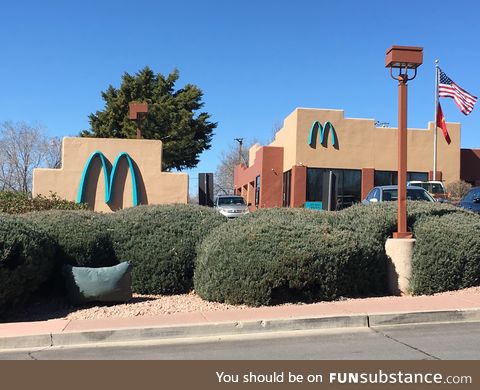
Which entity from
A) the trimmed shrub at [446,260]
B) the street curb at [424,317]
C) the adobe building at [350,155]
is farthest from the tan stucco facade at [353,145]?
the street curb at [424,317]

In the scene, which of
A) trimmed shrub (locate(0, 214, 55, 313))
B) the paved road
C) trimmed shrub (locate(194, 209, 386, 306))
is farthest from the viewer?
trimmed shrub (locate(194, 209, 386, 306))

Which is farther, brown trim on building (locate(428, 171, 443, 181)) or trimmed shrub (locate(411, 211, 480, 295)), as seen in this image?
brown trim on building (locate(428, 171, 443, 181))

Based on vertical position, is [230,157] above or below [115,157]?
above

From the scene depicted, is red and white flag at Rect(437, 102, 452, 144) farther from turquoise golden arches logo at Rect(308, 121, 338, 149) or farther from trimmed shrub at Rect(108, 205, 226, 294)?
trimmed shrub at Rect(108, 205, 226, 294)

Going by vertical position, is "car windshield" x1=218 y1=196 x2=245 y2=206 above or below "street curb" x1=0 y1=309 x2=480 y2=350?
above

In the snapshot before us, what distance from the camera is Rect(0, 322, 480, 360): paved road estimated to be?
596cm

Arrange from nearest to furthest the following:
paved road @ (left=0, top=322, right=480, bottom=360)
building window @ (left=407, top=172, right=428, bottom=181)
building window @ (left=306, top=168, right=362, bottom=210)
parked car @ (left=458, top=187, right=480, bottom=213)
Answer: paved road @ (left=0, top=322, right=480, bottom=360), parked car @ (left=458, top=187, right=480, bottom=213), building window @ (left=306, top=168, right=362, bottom=210), building window @ (left=407, top=172, right=428, bottom=181)

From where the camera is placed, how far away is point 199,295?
29.4ft

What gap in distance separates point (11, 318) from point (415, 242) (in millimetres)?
6581

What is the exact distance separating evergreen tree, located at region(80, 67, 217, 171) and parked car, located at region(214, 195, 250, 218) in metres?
9.31

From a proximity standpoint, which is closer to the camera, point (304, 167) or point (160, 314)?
point (160, 314)

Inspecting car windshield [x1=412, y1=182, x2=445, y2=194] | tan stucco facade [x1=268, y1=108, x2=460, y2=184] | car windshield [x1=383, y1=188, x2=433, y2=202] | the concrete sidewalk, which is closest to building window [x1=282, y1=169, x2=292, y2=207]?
tan stucco facade [x1=268, y1=108, x2=460, y2=184]
